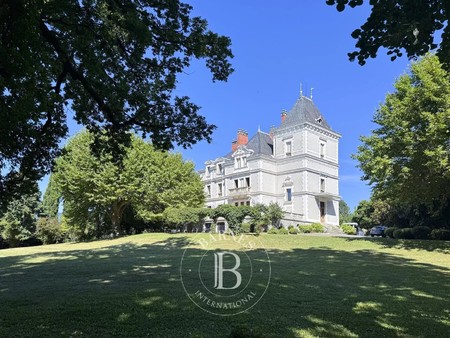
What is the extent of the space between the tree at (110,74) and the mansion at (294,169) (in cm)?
3464

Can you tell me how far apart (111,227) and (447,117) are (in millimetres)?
31283

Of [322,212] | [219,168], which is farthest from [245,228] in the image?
[219,168]

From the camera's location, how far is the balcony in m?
47.2

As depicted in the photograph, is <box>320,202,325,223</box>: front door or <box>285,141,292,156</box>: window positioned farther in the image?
<box>285,141,292,156</box>: window

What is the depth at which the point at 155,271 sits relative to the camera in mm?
10688

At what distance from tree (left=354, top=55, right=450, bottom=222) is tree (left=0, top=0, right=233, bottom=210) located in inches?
582

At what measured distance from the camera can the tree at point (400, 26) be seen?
4.43m

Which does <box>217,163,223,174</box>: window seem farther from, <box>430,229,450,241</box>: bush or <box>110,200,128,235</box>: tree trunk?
<box>430,229,450,241</box>: bush

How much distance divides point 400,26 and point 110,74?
6.87m

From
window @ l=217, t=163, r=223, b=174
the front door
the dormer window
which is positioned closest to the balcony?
the dormer window

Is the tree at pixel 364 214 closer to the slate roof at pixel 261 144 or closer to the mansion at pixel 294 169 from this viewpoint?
the mansion at pixel 294 169

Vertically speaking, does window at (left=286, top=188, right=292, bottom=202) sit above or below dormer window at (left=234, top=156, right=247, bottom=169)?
below

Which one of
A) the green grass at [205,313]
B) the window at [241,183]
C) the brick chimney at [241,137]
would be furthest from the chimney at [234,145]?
the green grass at [205,313]

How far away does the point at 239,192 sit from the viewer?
158 ft
